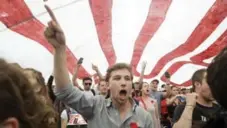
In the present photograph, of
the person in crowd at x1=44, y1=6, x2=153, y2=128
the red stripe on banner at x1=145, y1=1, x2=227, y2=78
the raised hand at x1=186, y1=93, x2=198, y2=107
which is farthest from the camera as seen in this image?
the red stripe on banner at x1=145, y1=1, x2=227, y2=78

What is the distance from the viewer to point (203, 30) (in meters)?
8.42

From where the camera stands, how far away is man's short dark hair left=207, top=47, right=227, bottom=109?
132 cm

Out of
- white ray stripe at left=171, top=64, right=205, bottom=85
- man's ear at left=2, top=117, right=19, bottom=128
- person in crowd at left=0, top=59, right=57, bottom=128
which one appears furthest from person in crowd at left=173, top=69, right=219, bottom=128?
white ray stripe at left=171, top=64, right=205, bottom=85

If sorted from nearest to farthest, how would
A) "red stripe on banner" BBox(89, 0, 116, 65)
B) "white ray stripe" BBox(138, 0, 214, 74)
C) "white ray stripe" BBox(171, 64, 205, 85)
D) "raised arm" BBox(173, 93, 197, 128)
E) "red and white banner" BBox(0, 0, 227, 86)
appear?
1. "raised arm" BBox(173, 93, 197, 128)
2. "red and white banner" BBox(0, 0, 227, 86)
3. "red stripe on banner" BBox(89, 0, 116, 65)
4. "white ray stripe" BBox(138, 0, 214, 74)
5. "white ray stripe" BBox(171, 64, 205, 85)

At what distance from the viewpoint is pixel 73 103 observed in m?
2.62

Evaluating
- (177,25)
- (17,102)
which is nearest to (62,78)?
(17,102)

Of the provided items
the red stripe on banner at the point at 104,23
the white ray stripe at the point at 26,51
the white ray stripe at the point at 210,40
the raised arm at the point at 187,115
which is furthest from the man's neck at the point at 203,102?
the white ray stripe at the point at 210,40

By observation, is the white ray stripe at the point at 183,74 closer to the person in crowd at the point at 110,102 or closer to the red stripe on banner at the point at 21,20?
the red stripe on banner at the point at 21,20

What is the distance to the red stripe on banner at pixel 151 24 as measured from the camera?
7934 millimetres

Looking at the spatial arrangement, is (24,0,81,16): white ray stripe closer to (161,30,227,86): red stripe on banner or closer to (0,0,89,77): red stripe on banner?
(0,0,89,77): red stripe on banner

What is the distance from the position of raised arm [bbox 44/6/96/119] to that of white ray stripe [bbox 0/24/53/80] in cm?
331

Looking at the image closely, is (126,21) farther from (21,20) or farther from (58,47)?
(58,47)

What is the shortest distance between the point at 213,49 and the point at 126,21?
1.99 m

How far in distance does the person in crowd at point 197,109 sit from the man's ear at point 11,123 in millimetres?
1755
